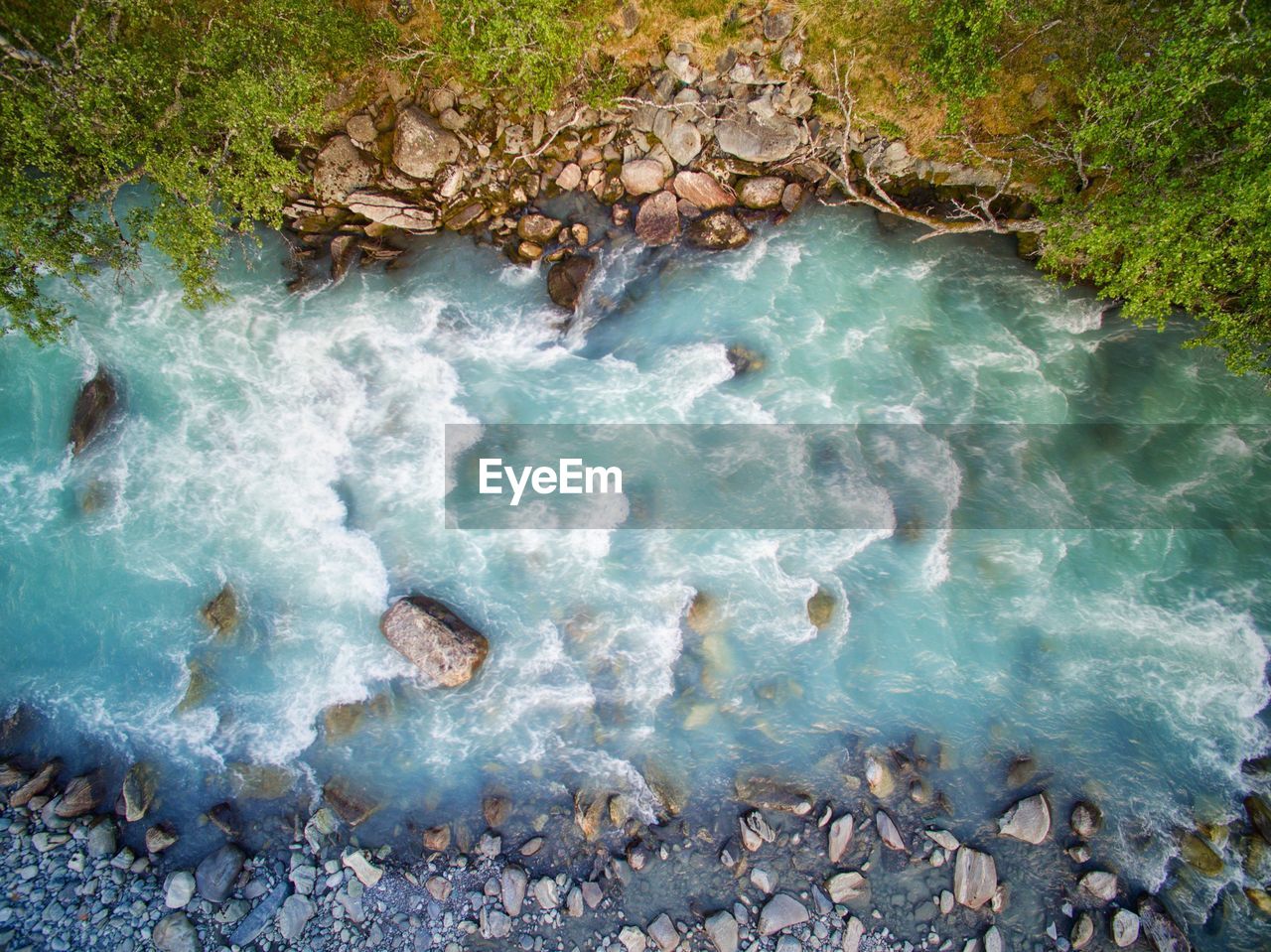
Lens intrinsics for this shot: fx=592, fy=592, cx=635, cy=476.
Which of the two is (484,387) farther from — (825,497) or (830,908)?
(830,908)

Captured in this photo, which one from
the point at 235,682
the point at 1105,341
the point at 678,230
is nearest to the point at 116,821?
the point at 235,682

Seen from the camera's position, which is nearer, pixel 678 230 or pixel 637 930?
pixel 637 930

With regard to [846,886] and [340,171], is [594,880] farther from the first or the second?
[340,171]

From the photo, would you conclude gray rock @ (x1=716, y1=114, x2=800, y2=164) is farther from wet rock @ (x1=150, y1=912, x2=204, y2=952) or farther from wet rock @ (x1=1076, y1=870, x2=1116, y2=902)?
wet rock @ (x1=150, y1=912, x2=204, y2=952)

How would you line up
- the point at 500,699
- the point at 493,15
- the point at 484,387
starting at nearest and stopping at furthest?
the point at 493,15 → the point at 500,699 → the point at 484,387

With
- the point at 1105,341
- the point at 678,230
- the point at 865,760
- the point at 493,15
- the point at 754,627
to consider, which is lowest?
the point at 865,760

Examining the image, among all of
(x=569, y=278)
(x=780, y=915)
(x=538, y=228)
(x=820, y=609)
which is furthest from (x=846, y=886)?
(x=538, y=228)

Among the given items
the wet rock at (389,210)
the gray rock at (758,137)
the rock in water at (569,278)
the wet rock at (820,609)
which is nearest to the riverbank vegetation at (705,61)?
the gray rock at (758,137)

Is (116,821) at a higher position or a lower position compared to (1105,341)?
lower
